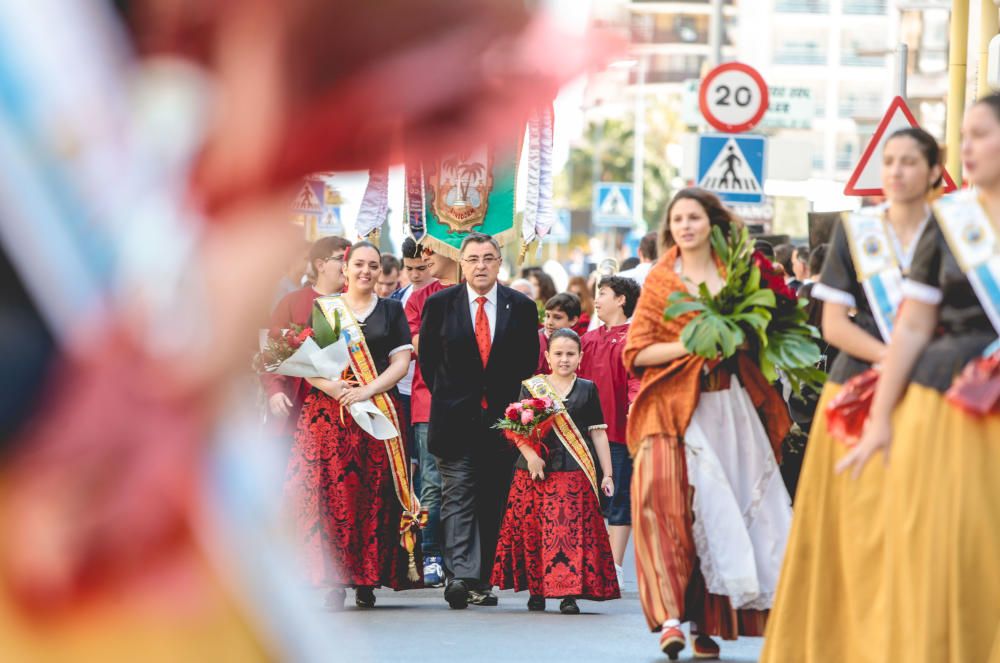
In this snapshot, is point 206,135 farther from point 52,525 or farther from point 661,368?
point 661,368

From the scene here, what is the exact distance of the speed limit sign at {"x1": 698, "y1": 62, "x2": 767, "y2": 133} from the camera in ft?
59.9

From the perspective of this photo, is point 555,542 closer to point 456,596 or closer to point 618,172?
point 456,596

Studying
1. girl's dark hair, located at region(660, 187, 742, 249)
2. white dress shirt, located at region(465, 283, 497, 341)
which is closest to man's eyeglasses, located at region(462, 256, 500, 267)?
white dress shirt, located at region(465, 283, 497, 341)

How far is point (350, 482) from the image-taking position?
1127cm

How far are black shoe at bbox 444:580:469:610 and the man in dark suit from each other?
1.05 ft

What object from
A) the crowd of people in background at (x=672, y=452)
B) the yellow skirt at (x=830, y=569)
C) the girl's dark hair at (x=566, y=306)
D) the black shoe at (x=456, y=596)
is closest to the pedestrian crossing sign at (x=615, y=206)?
the crowd of people in background at (x=672, y=452)

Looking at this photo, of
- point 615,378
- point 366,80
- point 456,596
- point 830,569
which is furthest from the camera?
point 615,378

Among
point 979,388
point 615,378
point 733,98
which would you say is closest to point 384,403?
point 615,378

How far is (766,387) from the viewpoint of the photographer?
8.82 metres

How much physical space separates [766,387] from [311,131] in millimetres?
7679

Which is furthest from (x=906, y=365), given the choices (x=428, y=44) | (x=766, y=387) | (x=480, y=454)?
(x=480, y=454)

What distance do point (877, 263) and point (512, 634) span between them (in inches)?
145

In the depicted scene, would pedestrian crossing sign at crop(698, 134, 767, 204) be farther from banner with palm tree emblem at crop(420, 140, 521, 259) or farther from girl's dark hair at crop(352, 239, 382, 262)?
banner with palm tree emblem at crop(420, 140, 521, 259)

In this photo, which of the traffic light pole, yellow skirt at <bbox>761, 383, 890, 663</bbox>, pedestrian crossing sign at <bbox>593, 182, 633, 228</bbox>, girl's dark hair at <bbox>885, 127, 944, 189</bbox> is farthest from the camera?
pedestrian crossing sign at <bbox>593, 182, 633, 228</bbox>
